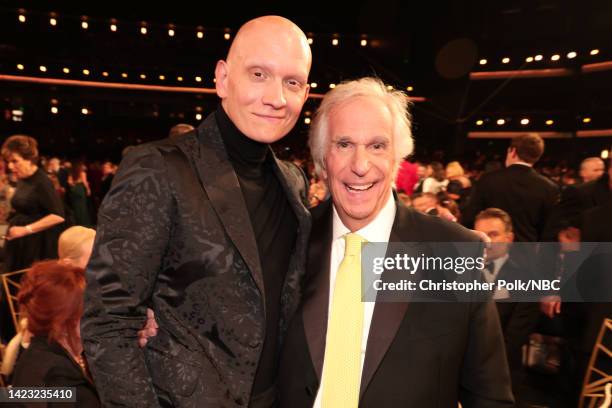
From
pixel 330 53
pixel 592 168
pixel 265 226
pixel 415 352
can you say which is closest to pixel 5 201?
pixel 265 226

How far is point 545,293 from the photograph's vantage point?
328 centimetres

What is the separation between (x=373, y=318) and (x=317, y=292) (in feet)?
0.56

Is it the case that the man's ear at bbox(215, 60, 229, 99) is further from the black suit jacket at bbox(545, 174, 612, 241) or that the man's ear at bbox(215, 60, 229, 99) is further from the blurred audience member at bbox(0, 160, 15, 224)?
the blurred audience member at bbox(0, 160, 15, 224)

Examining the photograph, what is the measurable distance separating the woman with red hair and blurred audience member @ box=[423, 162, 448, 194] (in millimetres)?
3792

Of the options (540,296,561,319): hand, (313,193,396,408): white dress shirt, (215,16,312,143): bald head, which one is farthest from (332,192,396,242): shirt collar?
(540,296,561,319): hand

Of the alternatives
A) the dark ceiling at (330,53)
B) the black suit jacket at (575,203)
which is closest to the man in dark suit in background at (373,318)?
the black suit jacket at (575,203)

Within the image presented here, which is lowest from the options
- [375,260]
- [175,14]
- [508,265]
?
[375,260]

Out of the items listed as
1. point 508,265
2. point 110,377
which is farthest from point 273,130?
point 508,265

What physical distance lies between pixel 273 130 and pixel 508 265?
2014mm

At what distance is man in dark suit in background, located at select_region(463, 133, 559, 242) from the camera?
393cm

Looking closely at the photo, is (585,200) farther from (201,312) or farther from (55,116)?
(55,116)

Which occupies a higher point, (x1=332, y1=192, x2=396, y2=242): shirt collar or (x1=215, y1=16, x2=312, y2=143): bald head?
(x1=215, y1=16, x2=312, y2=143): bald head

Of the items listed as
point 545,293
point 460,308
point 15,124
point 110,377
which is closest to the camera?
point 110,377

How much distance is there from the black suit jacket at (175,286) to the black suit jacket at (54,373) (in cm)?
69
